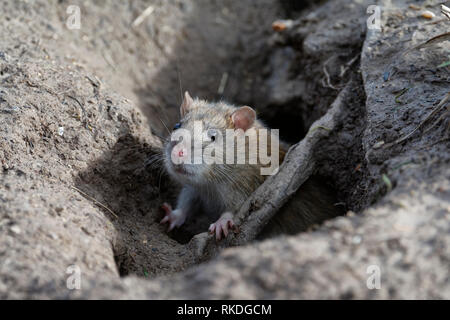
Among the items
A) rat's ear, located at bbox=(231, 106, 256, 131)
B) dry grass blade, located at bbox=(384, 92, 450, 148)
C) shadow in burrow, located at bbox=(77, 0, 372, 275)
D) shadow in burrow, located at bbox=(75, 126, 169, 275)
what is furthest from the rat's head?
dry grass blade, located at bbox=(384, 92, 450, 148)

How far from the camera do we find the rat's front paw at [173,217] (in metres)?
5.35

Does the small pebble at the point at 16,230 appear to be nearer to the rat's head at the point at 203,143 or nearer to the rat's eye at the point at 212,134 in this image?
the rat's head at the point at 203,143

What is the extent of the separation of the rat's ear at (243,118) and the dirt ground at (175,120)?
795 mm

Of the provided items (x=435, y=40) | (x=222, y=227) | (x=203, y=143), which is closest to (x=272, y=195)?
(x=222, y=227)

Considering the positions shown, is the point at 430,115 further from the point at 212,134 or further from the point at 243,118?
the point at 212,134

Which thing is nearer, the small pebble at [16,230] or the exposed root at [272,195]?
the small pebble at [16,230]

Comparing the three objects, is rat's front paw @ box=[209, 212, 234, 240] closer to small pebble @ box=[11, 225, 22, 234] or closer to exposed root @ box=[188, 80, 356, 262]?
exposed root @ box=[188, 80, 356, 262]

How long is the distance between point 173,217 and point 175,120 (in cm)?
202

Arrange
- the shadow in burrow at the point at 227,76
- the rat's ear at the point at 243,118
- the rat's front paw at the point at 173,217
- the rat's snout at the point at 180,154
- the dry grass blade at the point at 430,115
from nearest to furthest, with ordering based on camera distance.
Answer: the dry grass blade at the point at 430,115, the rat's snout at the point at 180,154, the rat's ear at the point at 243,118, the rat's front paw at the point at 173,217, the shadow in burrow at the point at 227,76

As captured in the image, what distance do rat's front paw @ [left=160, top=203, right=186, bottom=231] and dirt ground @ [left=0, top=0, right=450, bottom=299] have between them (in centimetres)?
18

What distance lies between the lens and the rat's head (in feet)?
15.2

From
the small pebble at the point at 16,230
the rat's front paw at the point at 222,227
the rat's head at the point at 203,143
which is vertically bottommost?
the small pebble at the point at 16,230

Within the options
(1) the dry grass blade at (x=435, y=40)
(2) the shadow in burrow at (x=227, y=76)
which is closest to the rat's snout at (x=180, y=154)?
(2) the shadow in burrow at (x=227, y=76)

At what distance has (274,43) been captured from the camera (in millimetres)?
6898
